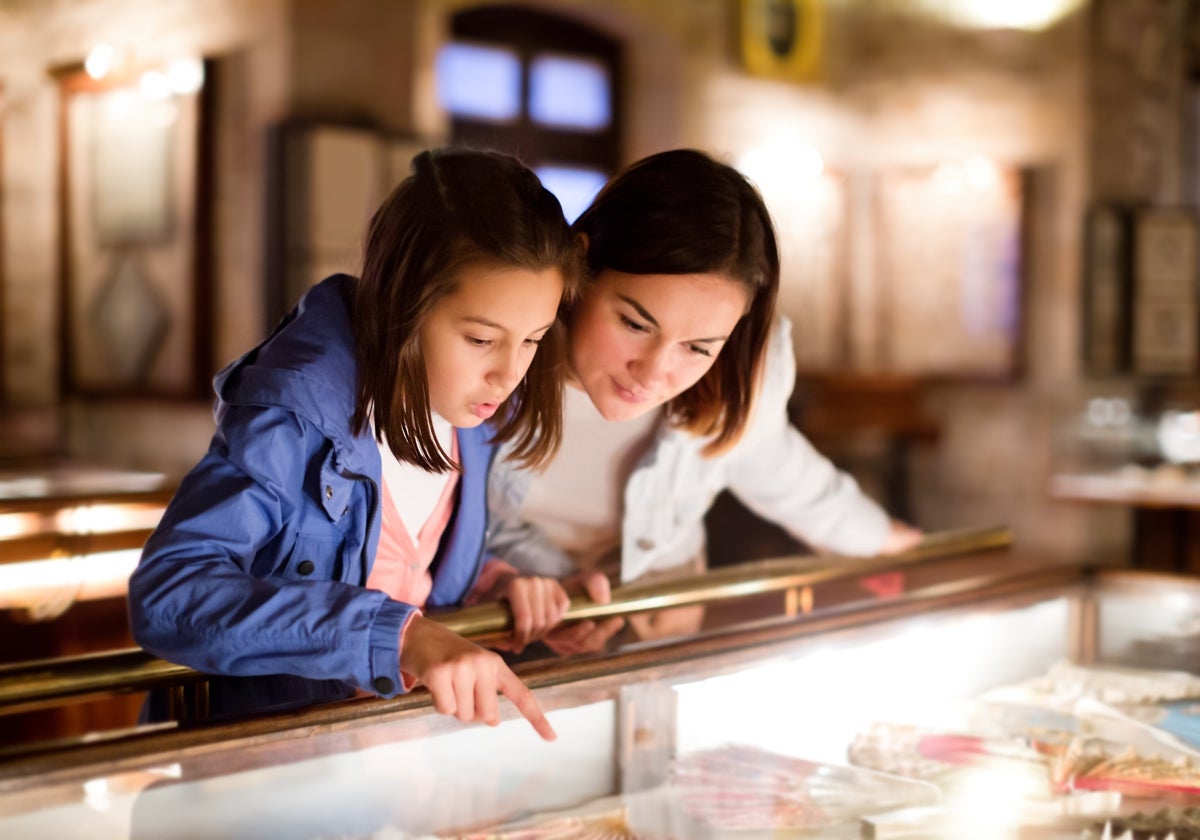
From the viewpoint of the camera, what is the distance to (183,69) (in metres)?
6.25

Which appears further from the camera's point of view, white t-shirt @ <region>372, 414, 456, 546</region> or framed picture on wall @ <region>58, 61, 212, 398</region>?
framed picture on wall @ <region>58, 61, 212, 398</region>

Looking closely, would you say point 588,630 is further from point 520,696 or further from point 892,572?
point 892,572

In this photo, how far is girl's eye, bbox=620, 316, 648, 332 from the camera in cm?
158

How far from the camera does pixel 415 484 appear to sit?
148cm

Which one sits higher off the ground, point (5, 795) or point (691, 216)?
point (691, 216)

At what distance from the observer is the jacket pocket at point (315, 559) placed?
1297 mm

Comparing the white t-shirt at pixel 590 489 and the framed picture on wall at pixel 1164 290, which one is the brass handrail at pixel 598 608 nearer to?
the white t-shirt at pixel 590 489

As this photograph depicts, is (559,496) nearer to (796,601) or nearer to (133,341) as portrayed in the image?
(796,601)

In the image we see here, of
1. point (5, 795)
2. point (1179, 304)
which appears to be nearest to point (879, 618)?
point (5, 795)

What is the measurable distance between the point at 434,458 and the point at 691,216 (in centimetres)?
49

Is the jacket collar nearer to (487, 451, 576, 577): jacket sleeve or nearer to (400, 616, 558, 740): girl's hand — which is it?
(400, 616, 558, 740): girl's hand

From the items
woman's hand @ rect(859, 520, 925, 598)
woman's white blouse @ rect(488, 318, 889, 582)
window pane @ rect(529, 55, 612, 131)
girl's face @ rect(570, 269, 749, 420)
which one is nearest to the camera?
girl's face @ rect(570, 269, 749, 420)

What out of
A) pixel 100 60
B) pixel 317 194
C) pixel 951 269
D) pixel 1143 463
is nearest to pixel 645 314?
pixel 317 194

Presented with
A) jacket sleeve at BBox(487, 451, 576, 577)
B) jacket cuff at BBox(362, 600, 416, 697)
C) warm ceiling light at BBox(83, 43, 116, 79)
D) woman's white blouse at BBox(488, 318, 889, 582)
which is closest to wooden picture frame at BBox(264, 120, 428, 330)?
warm ceiling light at BBox(83, 43, 116, 79)
